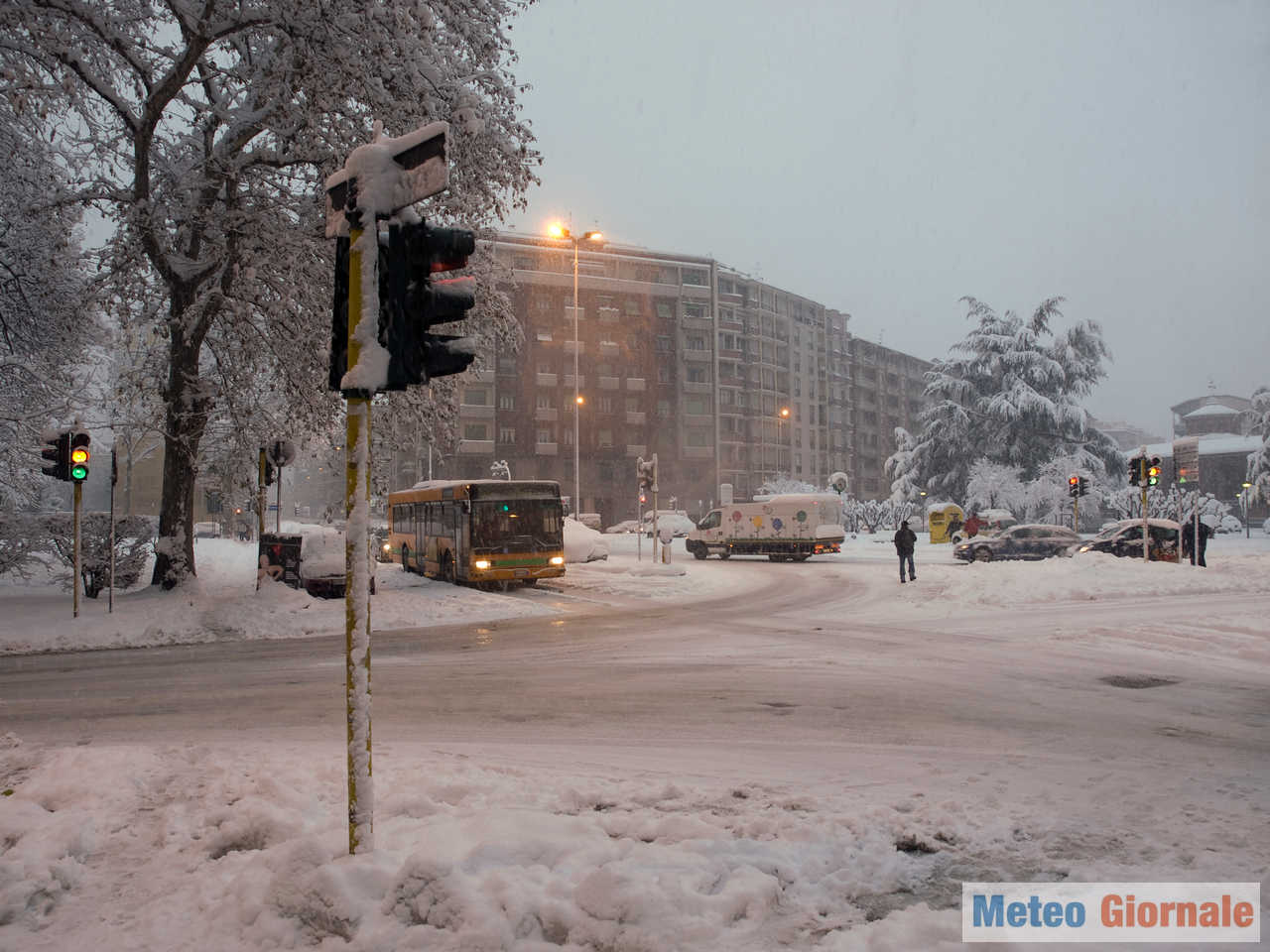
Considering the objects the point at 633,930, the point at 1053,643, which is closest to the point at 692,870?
the point at 633,930

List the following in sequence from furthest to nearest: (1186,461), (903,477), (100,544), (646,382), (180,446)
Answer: (646,382), (903,477), (1186,461), (100,544), (180,446)

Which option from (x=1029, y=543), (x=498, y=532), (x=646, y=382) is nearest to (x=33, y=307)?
(x=498, y=532)

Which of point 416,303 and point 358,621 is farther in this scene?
point 416,303

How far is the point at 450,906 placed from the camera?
11.5 ft

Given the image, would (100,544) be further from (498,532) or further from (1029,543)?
(1029,543)

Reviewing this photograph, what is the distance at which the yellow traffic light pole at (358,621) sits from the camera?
4016 mm

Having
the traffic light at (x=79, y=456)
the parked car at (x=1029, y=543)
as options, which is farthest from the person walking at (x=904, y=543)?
the traffic light at (x=79, y=456)

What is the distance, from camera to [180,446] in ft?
54.5

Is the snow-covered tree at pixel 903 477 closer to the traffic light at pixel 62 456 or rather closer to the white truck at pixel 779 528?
the white truck at pixel 779 528

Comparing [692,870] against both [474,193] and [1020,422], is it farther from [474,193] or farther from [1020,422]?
[1020,422]

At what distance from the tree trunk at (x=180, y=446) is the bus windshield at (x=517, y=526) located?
646 cm

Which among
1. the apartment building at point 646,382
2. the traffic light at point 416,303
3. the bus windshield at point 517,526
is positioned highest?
the apartment building at point 646,382

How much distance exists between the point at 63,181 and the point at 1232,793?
926 inches

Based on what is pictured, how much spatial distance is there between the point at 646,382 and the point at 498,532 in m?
57.8
